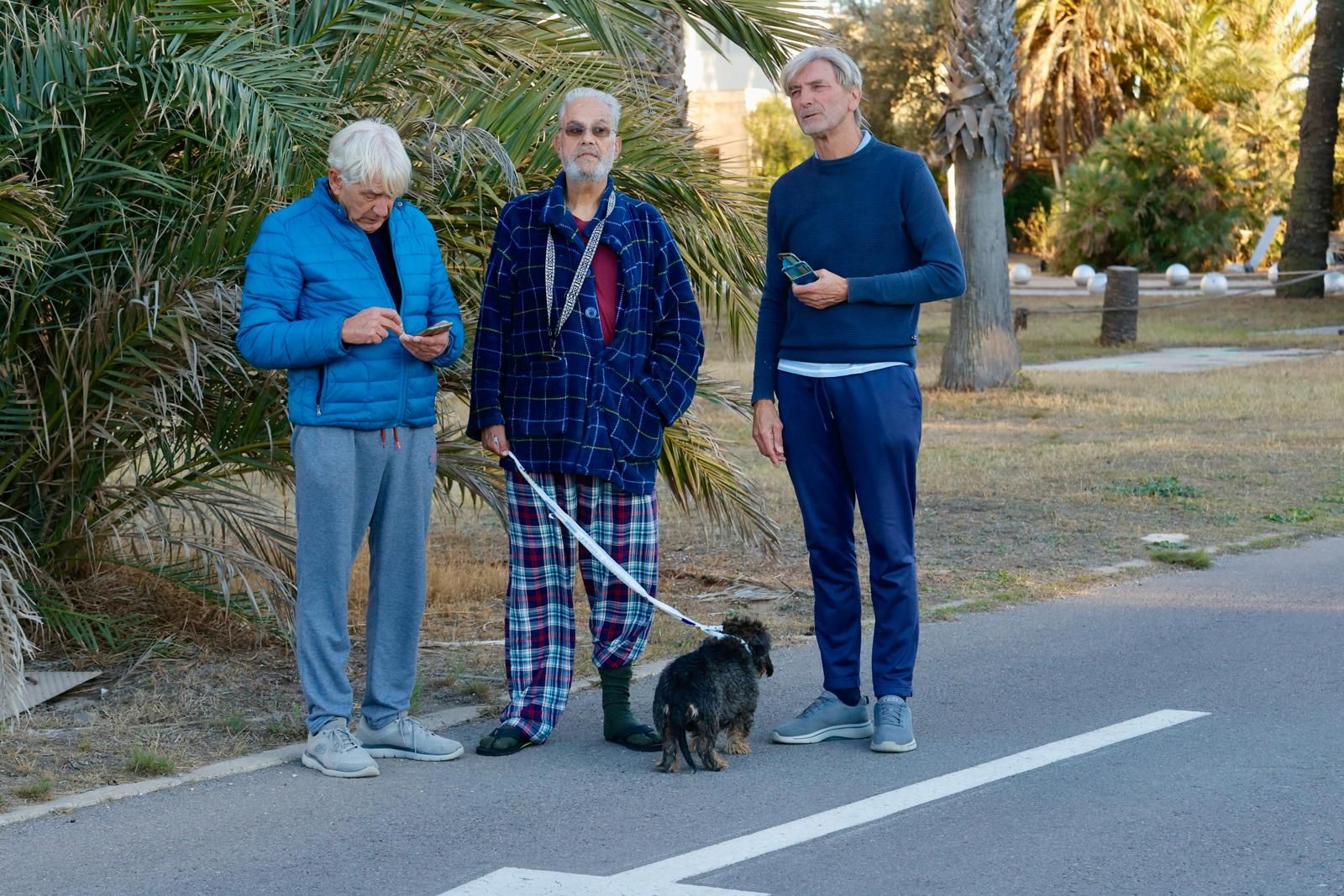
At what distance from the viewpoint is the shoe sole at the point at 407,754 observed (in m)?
5.40

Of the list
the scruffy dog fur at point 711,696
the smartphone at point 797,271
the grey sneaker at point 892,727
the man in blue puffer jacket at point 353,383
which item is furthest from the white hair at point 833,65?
the grey sneaker at point 892,727

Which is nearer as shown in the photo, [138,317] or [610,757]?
[610,757]

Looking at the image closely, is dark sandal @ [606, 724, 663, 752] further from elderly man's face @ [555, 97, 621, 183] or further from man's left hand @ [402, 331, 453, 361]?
elderly man's face @ [555, 97, 621, 183]

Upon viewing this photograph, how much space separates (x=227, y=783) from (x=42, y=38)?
8.90ft

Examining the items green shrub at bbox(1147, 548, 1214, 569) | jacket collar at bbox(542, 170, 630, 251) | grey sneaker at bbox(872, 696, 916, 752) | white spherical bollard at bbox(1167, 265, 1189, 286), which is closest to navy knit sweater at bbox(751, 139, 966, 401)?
jacket collar at bbox(542, 170, 630, 251)

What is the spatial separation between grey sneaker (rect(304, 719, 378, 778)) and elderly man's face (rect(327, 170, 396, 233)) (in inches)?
61.4

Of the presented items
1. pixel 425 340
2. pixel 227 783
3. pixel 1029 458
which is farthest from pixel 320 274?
pixel 1029 458

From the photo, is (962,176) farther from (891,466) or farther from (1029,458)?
(891,466)

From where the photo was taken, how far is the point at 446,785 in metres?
5.12

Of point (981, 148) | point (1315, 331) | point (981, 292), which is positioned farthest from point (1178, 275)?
point (981, 148)

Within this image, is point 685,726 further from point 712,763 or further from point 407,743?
point 407,743

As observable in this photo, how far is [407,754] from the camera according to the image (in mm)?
5410

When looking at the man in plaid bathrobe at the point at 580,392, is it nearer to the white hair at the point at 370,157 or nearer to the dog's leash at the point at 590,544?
the dog's leash at the point at 590,544

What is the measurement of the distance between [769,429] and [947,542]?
3.99m
